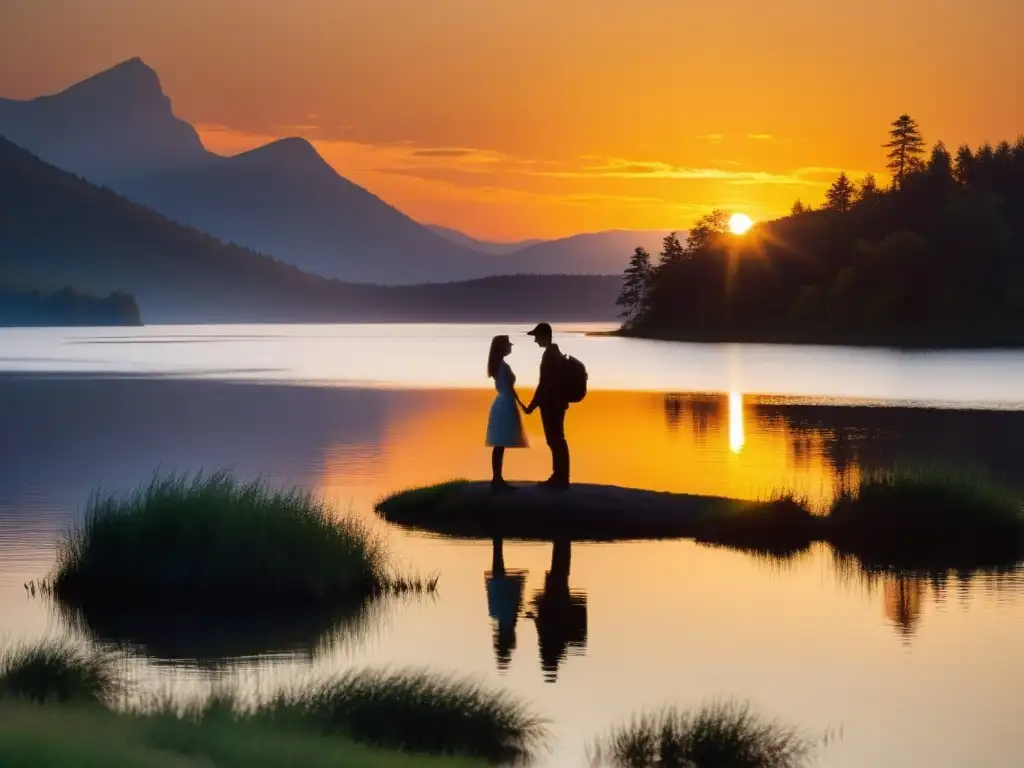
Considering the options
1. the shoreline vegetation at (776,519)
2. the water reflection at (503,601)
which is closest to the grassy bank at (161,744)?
the water reflection at (503,601)

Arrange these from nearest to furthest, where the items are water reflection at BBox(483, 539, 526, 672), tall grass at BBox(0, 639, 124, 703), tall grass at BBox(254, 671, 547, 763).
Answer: tall grass at BBox(254, 671, 547, 763) < tall grass at BBox(0, 639, 124, 703) < water reflection at BBox(483, 539, 526, 672)

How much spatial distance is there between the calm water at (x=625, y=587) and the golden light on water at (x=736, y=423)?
0.31m

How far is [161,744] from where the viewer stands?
42.8ft

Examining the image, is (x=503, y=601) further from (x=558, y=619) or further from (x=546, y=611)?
(x=558, y=619)

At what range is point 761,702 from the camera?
16.8 metres

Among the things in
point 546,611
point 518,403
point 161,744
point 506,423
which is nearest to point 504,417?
point 506,423

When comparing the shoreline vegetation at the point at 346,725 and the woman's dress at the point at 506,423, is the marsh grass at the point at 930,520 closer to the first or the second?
the woman's dress at the point at 506,423

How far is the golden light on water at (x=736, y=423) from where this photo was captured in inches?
1979

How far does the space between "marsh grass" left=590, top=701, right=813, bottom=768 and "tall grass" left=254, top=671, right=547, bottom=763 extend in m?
0.80

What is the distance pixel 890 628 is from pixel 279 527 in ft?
27.2

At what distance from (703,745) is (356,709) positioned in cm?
319

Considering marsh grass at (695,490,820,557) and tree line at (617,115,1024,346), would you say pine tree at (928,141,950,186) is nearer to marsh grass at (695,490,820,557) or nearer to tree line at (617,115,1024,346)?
tree line at (617,115,1024,346)

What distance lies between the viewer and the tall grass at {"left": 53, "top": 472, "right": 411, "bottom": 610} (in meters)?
22.1

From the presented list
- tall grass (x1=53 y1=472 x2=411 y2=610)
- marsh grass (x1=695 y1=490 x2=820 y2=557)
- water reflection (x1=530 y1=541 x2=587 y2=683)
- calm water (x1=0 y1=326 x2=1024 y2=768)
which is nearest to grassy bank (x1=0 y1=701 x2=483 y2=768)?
calm water (x1=0 y1=326 x2=1024 y2=768)
